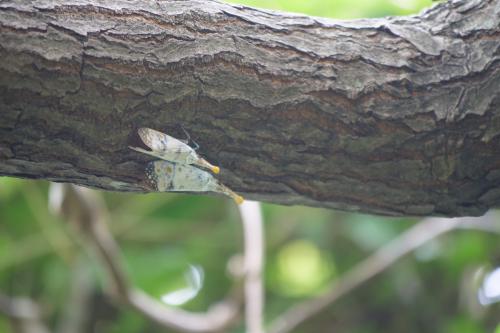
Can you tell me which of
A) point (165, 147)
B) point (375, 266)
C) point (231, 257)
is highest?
point (231, 257)

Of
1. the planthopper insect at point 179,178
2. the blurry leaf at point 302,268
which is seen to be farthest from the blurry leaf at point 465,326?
the planthopper insect at point 179,178

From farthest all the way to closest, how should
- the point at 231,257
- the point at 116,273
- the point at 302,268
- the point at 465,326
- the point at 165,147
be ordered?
1. the point at 302,268
2. the point at 231,257
3. the point at 465,326
4. the point at 116,273
5. the point at 165,147

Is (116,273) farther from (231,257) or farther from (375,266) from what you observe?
(375,266)

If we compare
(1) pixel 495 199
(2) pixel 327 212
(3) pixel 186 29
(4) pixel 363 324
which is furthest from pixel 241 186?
(4) pixel 363 324

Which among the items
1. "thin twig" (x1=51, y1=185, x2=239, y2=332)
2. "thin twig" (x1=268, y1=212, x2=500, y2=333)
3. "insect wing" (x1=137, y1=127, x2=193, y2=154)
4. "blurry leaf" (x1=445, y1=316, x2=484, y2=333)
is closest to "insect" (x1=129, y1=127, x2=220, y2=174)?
"insect wing" (x1=137, y1=127, x2=193, y2=154)

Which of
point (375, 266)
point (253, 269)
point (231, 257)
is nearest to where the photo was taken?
point (253, 269)

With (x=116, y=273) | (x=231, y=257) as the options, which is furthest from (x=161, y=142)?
(x=231, y=257)
